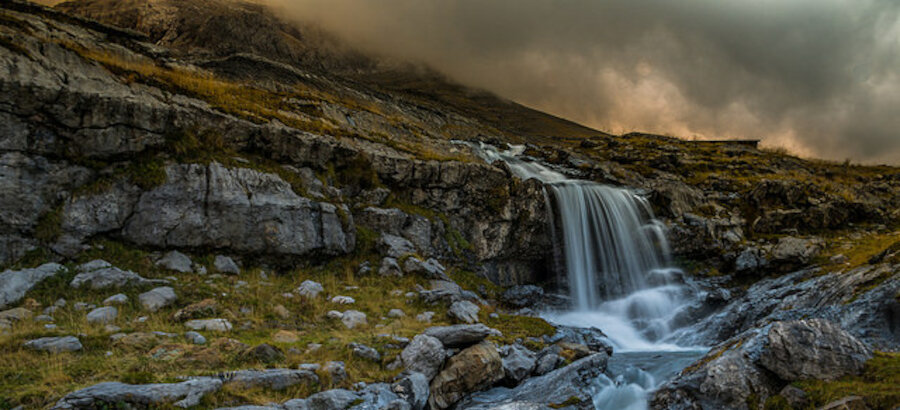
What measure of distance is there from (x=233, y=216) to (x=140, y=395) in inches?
432

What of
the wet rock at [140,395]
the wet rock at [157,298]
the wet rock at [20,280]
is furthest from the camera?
the wet rock at [157,298]

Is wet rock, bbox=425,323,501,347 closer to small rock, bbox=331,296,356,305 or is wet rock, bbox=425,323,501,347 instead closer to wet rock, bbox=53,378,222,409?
small rock, bbox=331,296,356,305

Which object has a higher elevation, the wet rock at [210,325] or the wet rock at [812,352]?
the wet rock at [812,352]

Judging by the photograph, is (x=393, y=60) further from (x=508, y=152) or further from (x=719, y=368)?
(x=719, y=368)

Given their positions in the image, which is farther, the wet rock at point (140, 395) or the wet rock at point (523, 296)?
the wet rock at point (523, 296)

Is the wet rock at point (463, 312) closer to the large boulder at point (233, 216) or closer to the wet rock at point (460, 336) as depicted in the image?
the wet rock at point (460, 336)

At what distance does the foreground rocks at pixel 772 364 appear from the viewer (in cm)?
754

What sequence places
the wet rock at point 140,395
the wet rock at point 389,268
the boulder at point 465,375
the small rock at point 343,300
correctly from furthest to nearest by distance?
the wet rock at point 389,268
the small rock at point 343,300
the boulder at point 465,375
the wet rock at point 140,395

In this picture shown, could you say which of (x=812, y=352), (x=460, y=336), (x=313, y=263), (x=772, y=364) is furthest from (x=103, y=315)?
(x=812, y=352)

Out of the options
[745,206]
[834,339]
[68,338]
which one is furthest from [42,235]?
[745,206]

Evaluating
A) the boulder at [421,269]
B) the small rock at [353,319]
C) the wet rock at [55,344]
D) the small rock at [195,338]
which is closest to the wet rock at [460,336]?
the small rock at [353,319]

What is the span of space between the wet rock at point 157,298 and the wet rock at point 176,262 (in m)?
2.08

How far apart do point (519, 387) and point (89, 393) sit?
9.23 meters

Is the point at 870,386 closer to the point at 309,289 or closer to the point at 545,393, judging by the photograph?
the point at 545,393
